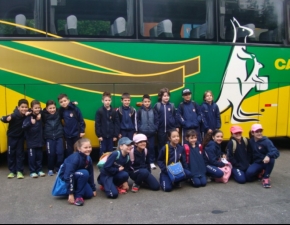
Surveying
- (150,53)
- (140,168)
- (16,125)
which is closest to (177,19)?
(150,53)

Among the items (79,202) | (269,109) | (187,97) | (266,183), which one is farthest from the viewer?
(269,109)

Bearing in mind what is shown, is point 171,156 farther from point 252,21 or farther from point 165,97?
point 252,21

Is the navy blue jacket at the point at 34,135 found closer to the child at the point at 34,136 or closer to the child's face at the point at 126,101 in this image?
the child at the point at 34,136

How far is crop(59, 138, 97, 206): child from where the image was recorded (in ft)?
16.8

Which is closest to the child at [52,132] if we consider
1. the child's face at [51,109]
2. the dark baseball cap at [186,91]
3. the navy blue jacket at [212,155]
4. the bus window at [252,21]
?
the child's face at [51,109]

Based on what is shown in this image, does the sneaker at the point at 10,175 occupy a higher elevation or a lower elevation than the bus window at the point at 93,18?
lower

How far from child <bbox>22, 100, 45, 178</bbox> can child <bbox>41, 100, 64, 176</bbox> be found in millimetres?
120

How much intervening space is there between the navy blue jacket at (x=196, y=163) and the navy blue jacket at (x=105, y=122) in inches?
66.5

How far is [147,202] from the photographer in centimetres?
527

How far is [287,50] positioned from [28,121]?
5998 millimetres

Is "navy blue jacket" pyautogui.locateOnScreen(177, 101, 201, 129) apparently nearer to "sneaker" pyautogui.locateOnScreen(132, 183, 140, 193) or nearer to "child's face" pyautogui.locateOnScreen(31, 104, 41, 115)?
"sneaker" pyautogui.locateOnScreen(132, 183, 140, 193)

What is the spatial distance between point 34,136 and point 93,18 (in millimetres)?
2556

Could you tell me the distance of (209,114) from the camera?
7477 millimetres

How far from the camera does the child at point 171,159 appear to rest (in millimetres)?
5781
